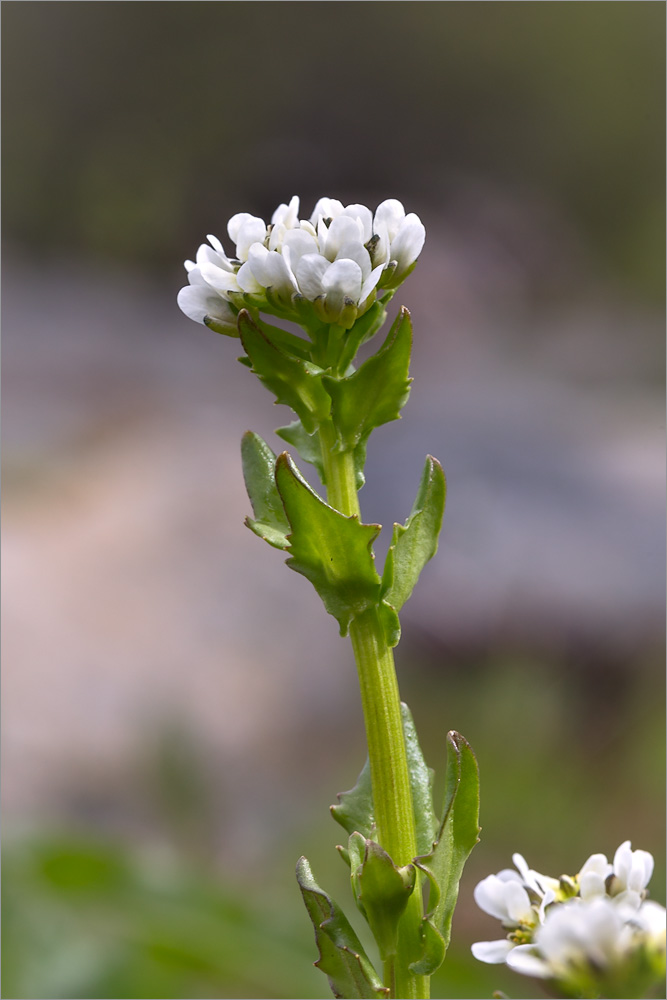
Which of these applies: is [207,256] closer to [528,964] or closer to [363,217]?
[363,217]

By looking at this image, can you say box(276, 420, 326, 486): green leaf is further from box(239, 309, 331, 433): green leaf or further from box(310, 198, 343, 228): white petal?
box(310, 198, 343, 228): white petal

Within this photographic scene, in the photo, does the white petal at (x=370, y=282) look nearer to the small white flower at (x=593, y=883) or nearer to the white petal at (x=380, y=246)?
the white petal at (x=380, y=246)

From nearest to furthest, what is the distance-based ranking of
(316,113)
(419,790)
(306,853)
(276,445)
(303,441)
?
(419,790)
(303,441)
(306,853)
(276,445)
(316,113)

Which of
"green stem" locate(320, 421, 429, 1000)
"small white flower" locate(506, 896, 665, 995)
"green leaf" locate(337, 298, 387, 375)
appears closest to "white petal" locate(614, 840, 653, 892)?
"small white flower" locate(506, 896, 665, 995)

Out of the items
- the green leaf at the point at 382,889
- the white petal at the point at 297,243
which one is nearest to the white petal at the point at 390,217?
the white petal at the point at 297,243

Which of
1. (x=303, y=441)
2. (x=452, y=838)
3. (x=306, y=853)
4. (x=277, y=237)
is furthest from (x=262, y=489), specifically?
(x=306, y=853)

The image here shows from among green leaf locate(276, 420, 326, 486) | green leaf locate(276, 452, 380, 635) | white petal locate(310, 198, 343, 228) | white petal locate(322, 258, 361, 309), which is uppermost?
white petal locate(310, 198, 343, 228)
